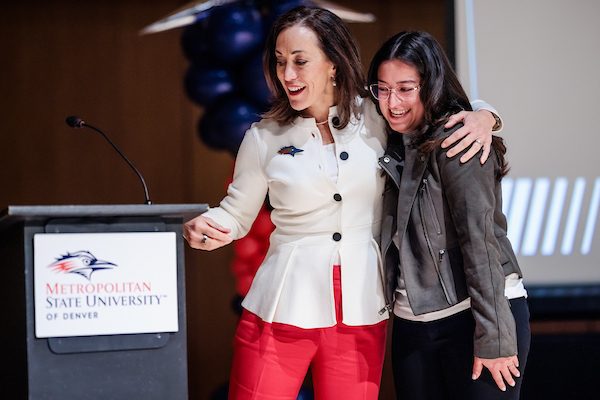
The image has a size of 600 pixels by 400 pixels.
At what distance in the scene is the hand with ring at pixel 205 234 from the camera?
2.36 metres

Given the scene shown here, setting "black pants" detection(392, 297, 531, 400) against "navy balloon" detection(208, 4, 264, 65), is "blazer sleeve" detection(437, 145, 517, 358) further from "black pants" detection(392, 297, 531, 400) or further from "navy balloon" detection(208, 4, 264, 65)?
"navy balloon" detection(208, 4, 264, 65)

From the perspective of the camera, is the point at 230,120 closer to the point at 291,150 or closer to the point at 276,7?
the point at 276,7

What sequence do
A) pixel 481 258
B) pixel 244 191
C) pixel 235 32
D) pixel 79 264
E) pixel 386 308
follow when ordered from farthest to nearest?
1. pixel 235 32
2. pixel 244 191
3. pixel 386 308
4. pixel 481 258
5. pixel 79 264

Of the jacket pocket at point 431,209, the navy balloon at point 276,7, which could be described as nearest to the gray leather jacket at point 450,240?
the jacket pocket at point 431,209

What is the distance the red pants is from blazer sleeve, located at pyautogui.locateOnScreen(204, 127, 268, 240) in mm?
319

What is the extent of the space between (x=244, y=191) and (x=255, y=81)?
170cm

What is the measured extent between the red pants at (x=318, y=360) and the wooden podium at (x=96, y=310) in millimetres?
391

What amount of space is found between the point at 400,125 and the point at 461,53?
1902mm

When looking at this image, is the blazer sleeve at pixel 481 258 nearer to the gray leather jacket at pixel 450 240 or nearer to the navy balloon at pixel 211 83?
the gray leather jacket at pixel 450 240

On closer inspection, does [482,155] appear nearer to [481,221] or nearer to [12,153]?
[481,221]

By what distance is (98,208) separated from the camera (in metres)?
1.84

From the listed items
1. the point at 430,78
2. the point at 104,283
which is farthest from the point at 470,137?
the point at 104,283

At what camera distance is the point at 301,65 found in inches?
93.0

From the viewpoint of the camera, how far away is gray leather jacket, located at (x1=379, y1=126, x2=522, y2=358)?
6.84 feet
